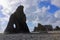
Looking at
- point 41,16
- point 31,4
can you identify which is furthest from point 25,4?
point 41,16

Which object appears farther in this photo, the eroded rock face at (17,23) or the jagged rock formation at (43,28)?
the eroded rock face at (17,23)

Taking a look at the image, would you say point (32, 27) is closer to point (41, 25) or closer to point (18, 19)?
point (41, 25)

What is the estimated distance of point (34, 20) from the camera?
23.5 feet

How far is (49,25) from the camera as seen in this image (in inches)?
281

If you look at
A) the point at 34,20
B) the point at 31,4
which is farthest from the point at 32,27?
the point at 31,4

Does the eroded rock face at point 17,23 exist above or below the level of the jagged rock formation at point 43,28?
above

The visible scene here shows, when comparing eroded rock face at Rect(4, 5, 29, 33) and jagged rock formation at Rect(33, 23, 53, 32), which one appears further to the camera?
eroded rock face at Rect(4, 5, 29, 33)

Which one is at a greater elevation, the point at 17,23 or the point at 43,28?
the point at 17,23

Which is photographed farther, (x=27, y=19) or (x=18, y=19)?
(x=18, y=19)

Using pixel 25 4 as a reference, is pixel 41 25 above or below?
below

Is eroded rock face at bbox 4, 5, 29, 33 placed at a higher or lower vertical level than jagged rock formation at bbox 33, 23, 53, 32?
higher

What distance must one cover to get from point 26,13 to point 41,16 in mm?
551

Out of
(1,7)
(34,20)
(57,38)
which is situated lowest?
(57,38)

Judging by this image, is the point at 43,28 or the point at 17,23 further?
the point at 17,23
